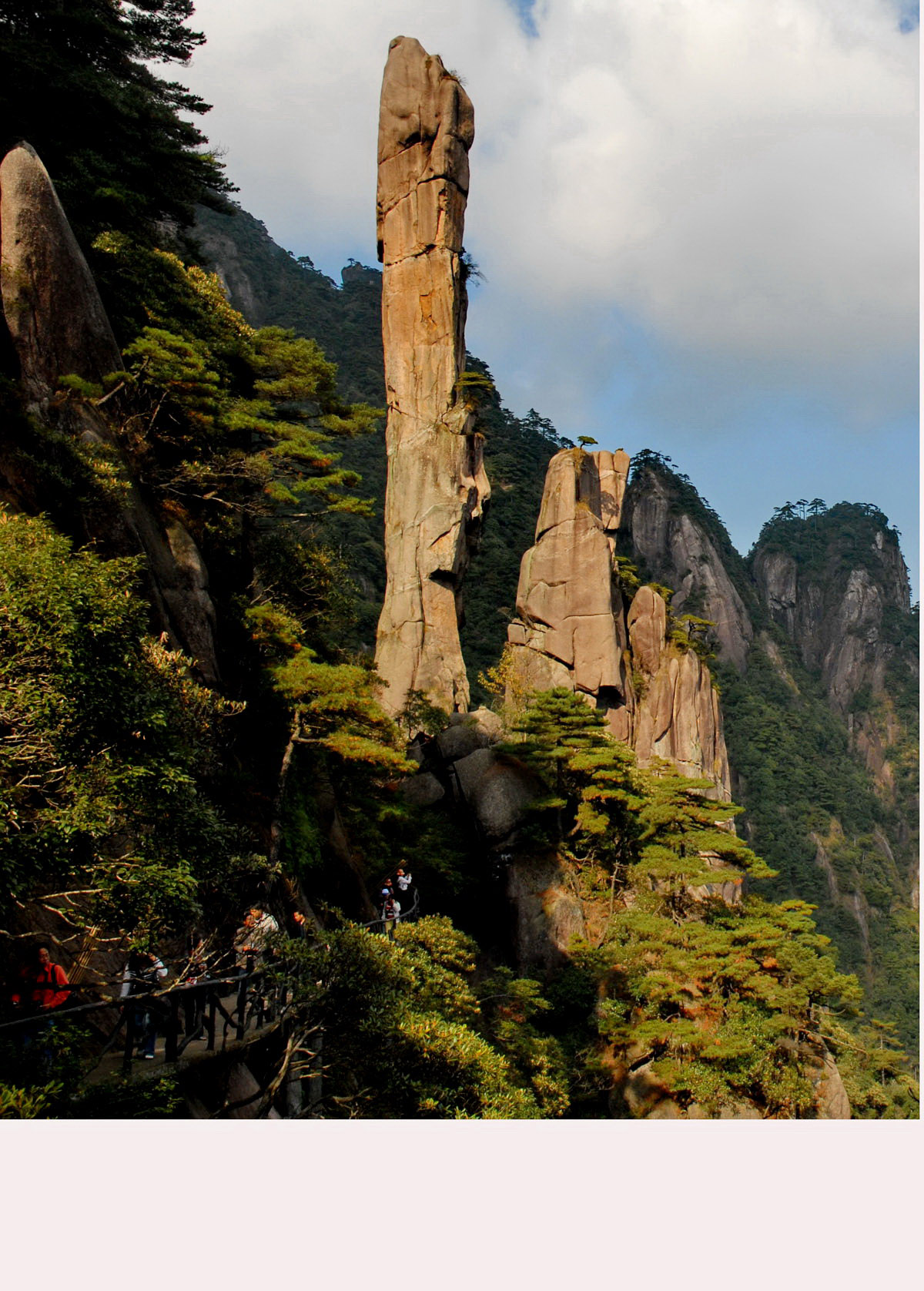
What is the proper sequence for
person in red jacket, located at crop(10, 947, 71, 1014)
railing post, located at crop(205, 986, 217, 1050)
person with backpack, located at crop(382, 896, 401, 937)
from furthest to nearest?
person with backpack, located at crop(382, 896, 401, 937) → railing post, located at crop(205, 986, 217, 1050) → person in red jacket, located at crop(10, 947, 71, 1014)

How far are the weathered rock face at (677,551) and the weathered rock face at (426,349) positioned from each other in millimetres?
40042

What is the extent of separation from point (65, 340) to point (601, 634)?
2188 cm

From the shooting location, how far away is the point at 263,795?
492 inches

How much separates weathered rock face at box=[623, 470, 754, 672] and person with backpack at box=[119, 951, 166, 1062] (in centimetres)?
6042

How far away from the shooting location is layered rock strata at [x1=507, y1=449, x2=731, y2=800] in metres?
30.6

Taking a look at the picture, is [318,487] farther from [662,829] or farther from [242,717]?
[662,829]

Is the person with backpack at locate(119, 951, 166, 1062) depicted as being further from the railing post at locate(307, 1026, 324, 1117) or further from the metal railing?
the railing post at locate(307, 1026, 324, 1117)

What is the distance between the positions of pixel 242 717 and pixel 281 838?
1.99m

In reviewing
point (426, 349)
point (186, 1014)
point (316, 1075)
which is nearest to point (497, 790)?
point (316, 1075)

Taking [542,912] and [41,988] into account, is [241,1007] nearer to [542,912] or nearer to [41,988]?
[41,988]

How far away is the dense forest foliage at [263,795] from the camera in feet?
18.2

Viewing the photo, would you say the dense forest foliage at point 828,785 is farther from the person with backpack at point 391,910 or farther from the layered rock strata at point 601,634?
the person with backpack at point 391,910

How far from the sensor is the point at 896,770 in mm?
73625

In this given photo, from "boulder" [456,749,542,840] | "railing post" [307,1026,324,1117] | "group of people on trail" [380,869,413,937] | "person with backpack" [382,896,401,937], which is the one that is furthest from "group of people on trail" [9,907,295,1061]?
"boulder" [456,749,542,840]
